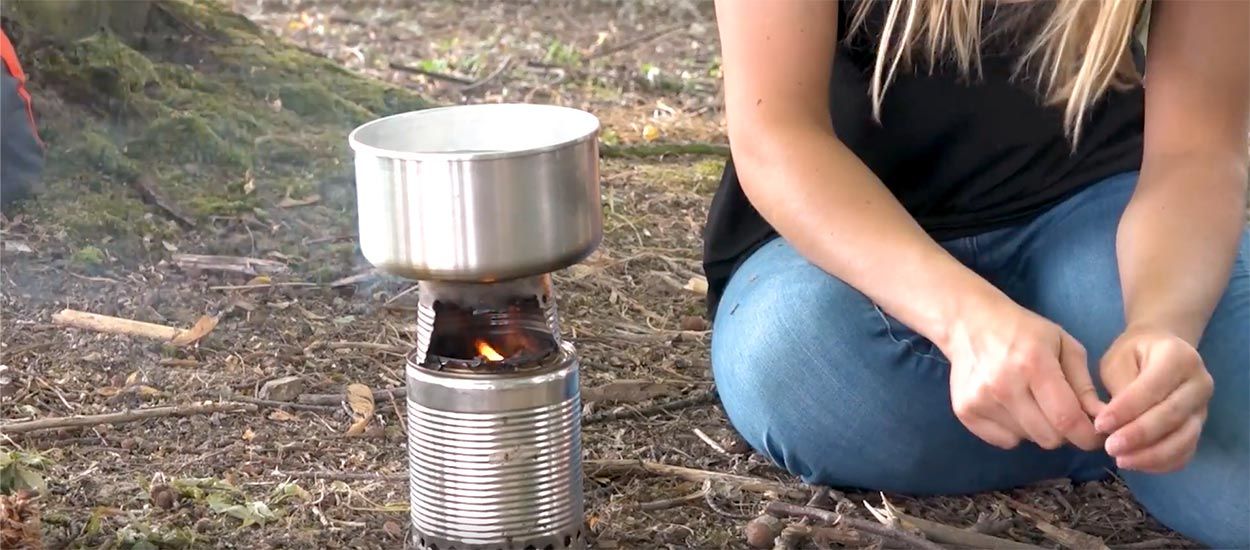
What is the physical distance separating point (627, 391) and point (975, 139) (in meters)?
0.62

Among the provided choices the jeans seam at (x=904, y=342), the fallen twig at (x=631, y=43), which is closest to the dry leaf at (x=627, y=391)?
the jeans seam at (x=904, y=342)

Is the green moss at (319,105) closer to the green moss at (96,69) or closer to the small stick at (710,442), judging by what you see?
the green moss at (96,69)

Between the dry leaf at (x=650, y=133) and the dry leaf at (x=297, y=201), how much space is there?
0.90 metres

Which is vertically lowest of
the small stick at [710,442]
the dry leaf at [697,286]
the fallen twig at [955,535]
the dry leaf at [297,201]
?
the dry leaf at [697,286]

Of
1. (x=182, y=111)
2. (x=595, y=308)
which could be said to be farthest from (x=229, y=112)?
(x=595, y=308)

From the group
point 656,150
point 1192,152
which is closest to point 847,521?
point 1192,152

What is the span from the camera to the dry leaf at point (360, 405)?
202 cm

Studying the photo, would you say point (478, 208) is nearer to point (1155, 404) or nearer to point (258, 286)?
point (1155, 404)

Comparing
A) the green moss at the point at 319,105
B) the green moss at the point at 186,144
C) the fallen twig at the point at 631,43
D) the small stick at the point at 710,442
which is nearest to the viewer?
the small stick at the point at 710,442

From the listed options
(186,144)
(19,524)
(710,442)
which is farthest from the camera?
(186,144)

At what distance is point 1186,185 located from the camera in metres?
1.63

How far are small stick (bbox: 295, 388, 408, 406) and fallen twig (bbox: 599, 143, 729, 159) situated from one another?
4.40 feet

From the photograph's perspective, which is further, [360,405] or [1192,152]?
[360,405]

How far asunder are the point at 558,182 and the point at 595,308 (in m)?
1.10
